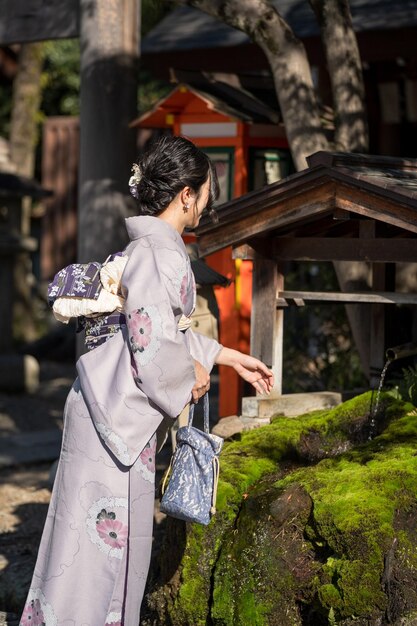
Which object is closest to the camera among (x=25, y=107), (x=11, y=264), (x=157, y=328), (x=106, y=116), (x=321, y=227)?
(x=157, y=328)

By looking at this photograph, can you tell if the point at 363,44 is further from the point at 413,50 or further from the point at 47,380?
the point at 47,380

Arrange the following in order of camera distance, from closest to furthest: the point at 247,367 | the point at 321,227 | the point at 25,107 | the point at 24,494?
the point at 247,367 < the point at 321,227 < the point at 24,494 < the point at 25,107

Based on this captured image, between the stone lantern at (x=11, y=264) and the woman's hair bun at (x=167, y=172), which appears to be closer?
the woman's hair bun at (x=167, y=172)

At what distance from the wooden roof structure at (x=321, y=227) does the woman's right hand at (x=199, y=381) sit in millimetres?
1212

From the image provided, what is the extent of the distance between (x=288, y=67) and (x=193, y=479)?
9.20ft

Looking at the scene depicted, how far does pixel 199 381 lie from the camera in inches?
131

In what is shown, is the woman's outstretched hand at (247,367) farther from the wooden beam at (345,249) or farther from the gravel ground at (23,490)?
the gravel ground at (23,490)

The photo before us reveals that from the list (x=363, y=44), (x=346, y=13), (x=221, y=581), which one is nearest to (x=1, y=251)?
(x=363, y=44)

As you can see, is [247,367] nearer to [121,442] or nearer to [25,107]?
[121,442]

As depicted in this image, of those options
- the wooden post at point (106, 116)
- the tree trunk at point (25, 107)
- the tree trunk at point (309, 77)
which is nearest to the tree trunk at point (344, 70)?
the tree trunk at point (309, 77)

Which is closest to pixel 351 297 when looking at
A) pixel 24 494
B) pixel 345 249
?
pixel 345 249

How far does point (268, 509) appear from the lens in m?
3.71

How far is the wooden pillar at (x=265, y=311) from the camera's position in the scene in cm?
499

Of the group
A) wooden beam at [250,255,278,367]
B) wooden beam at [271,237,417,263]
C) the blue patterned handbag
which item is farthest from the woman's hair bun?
wooden beam at [250,255,278,367]
